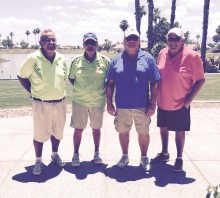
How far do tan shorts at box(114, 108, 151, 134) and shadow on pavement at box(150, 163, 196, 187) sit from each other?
2.09ft

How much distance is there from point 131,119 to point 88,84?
33.5 inches

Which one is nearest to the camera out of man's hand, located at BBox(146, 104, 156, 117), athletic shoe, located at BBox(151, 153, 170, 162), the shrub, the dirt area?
man's hand, located at BBox(146, 104, 156, 117)

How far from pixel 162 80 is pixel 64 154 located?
7.33 feet

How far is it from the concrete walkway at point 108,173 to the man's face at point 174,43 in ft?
6.08

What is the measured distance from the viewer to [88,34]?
469 centimetres

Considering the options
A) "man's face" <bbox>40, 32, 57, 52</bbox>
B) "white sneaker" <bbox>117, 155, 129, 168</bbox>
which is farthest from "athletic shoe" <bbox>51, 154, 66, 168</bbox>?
"man's face" <bbox>40, 32, 57, 52</bbox>

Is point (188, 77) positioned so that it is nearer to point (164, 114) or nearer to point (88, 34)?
point (164, 114)

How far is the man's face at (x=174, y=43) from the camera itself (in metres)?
4.46

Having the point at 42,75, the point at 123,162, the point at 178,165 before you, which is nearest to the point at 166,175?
the point at 178,165

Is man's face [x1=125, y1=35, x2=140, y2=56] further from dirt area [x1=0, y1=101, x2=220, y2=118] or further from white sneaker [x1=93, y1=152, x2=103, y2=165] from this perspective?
dirt area [x1=0, y1=101, x2=220, y2=118]

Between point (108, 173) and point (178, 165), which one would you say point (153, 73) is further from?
point (108, 173)

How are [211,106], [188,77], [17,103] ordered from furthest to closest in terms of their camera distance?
1. [17,103]
2. [211,106]
3. [188,77]

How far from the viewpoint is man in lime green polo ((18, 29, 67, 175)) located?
4500 mm

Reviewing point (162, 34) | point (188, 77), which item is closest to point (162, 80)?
point (188, 77)
